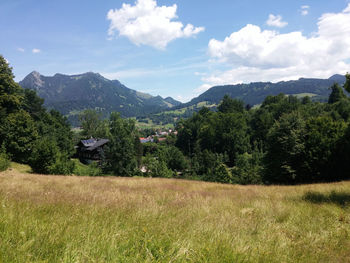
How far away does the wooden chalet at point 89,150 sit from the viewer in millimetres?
69312

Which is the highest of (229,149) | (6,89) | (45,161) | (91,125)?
(6,89)

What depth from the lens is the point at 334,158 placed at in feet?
81.7

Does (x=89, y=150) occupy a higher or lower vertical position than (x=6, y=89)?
lower

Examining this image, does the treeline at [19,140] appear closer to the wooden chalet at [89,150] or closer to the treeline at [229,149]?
the treeline at [229,149]

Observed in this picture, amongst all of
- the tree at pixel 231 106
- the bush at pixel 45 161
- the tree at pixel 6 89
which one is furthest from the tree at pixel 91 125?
the tree at pixel 231 106

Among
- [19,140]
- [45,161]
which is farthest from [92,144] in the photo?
[45,161]

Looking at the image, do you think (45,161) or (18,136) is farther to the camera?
(18,136)

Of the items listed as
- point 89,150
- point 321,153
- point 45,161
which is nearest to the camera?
point 321,153

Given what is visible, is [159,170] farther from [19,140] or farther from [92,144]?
[92,144]

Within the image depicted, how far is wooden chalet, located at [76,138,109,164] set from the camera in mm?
69312

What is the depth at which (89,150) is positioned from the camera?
69500 mm

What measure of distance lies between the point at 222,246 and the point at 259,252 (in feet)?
2.04

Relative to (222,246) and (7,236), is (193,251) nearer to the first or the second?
(222,246)

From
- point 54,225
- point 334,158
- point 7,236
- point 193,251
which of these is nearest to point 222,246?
point 193,251
